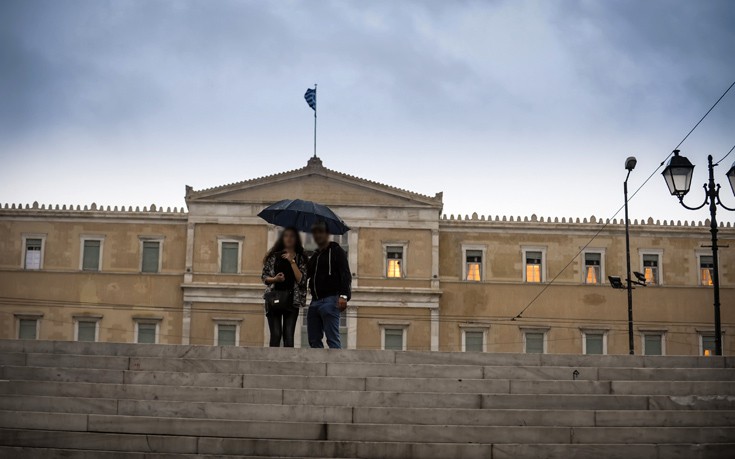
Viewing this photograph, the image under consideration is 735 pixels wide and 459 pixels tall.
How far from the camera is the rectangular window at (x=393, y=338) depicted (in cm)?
3497

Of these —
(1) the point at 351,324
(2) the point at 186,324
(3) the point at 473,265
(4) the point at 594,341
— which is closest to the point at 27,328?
(2) the point at 186,324

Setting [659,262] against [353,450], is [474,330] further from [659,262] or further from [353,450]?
[353,450]

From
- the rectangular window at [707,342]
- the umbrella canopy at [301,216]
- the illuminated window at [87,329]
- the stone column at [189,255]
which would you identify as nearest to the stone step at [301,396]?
the umbrella canopy at [301,216]

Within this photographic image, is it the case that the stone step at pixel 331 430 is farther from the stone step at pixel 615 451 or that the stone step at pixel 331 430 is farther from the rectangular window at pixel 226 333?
the rectangular window at pixel 226 333

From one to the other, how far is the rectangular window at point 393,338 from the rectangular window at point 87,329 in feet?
32.2

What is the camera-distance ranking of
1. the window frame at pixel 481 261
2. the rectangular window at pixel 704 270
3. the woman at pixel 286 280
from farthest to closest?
the rectangular window at pixel 704 270
the window frame at pixel 481 261
the woman at pixel 286 280

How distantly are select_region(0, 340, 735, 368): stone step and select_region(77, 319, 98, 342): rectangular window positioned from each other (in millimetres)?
24170

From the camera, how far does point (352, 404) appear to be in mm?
10195

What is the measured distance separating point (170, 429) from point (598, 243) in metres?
28.5

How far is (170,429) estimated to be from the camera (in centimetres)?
966

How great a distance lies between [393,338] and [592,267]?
7439mm

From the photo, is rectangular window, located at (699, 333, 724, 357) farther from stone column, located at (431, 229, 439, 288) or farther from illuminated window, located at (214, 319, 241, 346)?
→ illuminated window, located at (214, 319, 241, 346)

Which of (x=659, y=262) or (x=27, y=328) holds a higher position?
(x=659, y=262)

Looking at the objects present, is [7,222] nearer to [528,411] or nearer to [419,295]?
[419,295]
